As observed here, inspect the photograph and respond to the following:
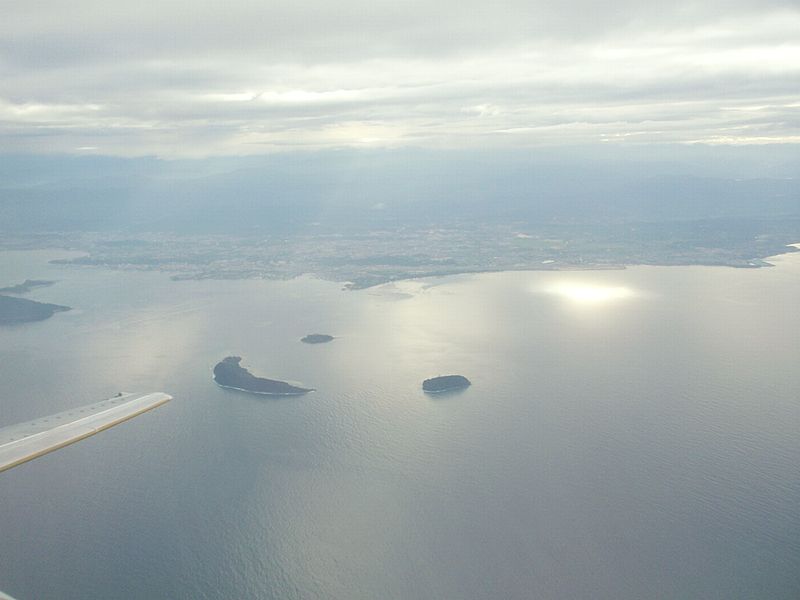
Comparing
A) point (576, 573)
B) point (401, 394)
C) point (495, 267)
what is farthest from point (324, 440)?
point (495, 267)

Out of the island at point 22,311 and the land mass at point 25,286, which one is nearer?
the island at point 22,311

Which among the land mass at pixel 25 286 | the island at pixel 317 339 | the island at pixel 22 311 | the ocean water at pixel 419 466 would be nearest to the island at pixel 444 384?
the ocean water at pixel 419 466

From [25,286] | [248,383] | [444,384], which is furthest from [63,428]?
[25,286]

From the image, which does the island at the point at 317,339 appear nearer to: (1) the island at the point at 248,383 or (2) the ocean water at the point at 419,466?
(2) the ocean water at the point at 419,466

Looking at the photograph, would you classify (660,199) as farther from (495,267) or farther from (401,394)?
(401,394)

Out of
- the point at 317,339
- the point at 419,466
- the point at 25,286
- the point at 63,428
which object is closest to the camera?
the point at 63,428

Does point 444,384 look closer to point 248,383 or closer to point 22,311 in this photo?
point 248,383
